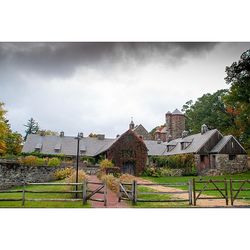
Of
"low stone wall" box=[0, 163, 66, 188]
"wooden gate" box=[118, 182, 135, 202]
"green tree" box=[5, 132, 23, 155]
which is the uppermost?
"green tree" box=[5, 132, 23, 155]

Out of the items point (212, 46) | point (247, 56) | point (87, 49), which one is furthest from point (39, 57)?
point (247, 56)

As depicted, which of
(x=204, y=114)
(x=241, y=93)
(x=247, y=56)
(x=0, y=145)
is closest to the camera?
(x=247, y=56)

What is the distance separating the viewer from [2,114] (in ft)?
40.8

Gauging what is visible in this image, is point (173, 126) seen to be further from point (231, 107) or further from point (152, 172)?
point (231, 107)

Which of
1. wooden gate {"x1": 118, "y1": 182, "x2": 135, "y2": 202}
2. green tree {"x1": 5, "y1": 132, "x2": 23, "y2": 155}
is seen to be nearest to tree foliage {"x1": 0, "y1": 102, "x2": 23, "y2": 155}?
green tree {"x1": 5, "y1": 132, "x2": 23, "y2": 155}

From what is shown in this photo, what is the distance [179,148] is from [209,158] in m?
2.99

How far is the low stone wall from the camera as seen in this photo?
12.1 meters

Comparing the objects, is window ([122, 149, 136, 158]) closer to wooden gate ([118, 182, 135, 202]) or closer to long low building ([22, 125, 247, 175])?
long low building ([22, 125, 247, 175])

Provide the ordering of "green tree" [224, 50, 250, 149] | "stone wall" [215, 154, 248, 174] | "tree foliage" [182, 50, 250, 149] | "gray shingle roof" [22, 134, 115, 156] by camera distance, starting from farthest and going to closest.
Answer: "gray shingle roof" [22, 134, 115, 156] < "stone wall" [215, 154, 248, 174] < "tree foliage" [182, 50, 250, 149] < "green tree" [224, 50, 250, 149]

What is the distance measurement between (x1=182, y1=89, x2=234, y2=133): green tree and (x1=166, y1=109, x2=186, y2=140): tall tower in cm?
310

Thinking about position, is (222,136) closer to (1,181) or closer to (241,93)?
(241,93)

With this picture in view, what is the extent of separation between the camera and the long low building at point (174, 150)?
15586 millimetres

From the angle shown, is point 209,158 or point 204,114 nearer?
point 209,158

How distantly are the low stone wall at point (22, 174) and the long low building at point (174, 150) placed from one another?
12.1 feet
